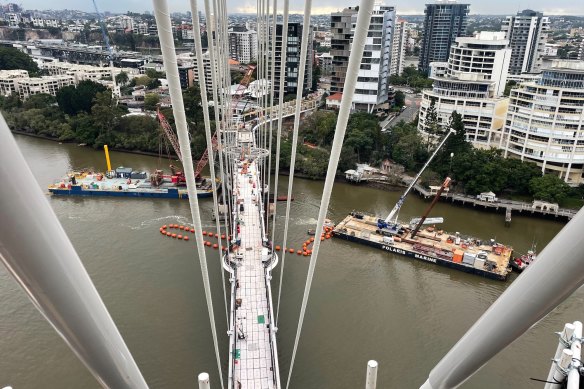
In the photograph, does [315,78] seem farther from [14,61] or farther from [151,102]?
[14,61]

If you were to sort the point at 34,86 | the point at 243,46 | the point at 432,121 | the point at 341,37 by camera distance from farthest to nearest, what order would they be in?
the point at 243,46, the point at 34,86, the point at 341,37, the point at 432,121

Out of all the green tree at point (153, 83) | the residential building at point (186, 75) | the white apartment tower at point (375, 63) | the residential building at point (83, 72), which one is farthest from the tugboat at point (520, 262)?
the residential building at point (83, 72)

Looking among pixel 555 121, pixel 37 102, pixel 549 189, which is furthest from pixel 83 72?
pixel 549 189

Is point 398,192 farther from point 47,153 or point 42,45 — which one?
point 42,45

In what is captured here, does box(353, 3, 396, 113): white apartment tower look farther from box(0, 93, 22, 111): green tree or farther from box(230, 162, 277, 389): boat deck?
box(0, 93, 22, 111): green tree

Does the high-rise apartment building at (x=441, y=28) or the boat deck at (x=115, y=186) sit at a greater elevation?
the high-rise apartment building at (x=441, y=28)

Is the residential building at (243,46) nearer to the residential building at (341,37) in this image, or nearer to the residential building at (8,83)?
the residential building at (341,37)
